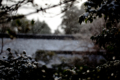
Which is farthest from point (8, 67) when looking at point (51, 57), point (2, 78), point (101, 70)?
point (51, 57)

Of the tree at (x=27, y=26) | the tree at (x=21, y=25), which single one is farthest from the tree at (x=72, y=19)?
the tree at (x=21, y=25)

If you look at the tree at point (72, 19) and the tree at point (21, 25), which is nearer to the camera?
the tree at point (21, 25)

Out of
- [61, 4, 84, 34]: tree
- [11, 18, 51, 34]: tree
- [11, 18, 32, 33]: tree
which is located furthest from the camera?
[61, 4, 84, 34]: tree

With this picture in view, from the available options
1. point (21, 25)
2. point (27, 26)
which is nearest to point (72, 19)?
point (21, 25)

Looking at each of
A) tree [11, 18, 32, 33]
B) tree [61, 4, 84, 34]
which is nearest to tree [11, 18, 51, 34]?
tree [11, 18, 32, 33]

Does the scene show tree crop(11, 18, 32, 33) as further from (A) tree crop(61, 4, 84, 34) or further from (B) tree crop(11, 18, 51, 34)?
(A) tree crop(61, 4, 84, 34)

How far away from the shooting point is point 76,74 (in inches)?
76.5

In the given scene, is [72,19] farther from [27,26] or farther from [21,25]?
[27,26]

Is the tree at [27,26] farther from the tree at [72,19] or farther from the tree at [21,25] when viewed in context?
the tree at [72,19]

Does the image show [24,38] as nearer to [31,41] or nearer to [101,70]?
[31,41]

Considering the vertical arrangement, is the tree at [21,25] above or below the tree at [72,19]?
below

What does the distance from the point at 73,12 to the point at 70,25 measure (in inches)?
91.2

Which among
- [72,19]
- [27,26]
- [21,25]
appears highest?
[72,19]

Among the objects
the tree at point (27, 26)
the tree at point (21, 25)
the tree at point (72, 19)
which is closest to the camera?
the tree at point (27, 26)
